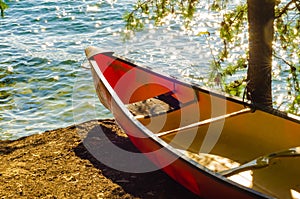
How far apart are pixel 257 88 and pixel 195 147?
1192mm

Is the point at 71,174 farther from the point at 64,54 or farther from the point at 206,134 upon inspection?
the point at 64,54

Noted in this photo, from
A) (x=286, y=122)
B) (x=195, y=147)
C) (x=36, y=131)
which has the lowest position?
(x=36, y=131)

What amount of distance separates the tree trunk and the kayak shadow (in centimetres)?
170

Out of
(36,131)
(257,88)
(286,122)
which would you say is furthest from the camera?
(36,131)

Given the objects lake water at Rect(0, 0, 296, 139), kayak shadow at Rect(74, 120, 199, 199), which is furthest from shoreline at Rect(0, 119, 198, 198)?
lake water at Rect(0, 0, 296, 139)

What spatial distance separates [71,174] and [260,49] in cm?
303

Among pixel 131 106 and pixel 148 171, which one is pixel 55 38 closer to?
pixel 131 106

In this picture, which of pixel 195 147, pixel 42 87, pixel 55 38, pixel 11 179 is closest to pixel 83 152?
pixel 11 179

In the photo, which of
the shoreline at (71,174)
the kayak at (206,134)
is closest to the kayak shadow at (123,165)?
the shoreline at (71,174)

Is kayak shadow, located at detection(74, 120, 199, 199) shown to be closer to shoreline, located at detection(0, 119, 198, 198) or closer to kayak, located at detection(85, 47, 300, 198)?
shoreline, located at detection(0, 119, 198, 198)

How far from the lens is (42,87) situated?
11586 mm

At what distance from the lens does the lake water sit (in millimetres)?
10258

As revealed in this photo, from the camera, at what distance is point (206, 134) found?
6.97m

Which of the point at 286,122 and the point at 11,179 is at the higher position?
the point at 286,122
